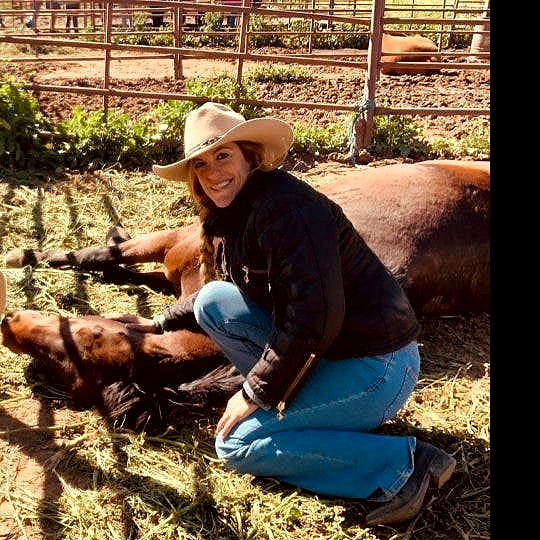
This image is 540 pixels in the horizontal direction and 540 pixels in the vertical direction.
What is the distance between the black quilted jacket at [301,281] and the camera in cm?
241

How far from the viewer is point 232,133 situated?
2.49m

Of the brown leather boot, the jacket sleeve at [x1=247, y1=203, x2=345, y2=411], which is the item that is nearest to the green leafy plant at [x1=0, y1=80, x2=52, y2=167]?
the jacket sleeve at [x1=247, y1=203, x2=345, y2=411]

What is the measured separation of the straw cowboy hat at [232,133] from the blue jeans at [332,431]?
59 centimetres

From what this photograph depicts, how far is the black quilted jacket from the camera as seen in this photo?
7.89ft

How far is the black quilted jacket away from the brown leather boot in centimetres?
45

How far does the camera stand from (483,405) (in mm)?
3553

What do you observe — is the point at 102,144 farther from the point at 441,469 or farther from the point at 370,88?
the point at 441,469

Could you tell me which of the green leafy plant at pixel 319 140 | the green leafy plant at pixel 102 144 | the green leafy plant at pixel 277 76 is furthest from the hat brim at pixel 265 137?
the green leafy plant at pixel 277 76

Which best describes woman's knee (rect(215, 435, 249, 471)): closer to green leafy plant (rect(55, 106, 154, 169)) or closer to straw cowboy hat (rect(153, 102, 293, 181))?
straw cowboy hat (rect(153, 102, 293, 181))

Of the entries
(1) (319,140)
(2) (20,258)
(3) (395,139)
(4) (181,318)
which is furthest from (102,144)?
(4) (181,318)

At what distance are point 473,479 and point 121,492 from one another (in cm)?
143

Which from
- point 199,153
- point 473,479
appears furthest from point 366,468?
point 199,153

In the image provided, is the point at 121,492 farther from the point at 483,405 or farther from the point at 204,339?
the point at 483,405

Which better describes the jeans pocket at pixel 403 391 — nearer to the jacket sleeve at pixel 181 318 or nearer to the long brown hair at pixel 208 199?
the long brown hair at pixel 208 199
